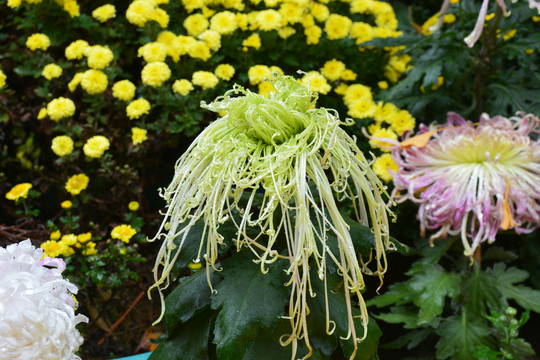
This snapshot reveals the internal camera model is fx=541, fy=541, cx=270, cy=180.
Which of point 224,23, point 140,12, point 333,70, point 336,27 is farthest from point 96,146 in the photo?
point 336,27

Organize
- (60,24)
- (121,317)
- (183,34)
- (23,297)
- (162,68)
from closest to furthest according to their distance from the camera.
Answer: (23,297)
(121,317)
(162,68)
(60,24)
(183,34)

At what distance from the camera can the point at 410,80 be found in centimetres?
163

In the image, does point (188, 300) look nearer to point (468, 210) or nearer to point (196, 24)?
point (468, 210)

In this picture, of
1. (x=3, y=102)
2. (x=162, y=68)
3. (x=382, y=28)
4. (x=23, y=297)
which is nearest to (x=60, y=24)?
(x=3, y=102)

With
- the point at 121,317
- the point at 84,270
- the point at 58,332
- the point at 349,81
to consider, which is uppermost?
the point at 58,332

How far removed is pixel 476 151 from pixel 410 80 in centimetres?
33

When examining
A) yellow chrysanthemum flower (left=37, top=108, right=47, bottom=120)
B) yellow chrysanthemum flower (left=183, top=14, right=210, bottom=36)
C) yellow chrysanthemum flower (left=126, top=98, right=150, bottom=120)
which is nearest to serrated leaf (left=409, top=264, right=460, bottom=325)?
yellow chrysanthemum flower (left=126, top=98, right=150, bottom=120)

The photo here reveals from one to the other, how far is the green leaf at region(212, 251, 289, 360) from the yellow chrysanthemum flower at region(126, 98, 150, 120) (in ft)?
2.75

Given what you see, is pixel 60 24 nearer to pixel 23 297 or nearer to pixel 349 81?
pixel 349 81

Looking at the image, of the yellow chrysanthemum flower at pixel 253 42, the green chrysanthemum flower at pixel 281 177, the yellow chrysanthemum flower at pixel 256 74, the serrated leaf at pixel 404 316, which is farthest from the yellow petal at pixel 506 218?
the yellow chrysanthemum flower at pixel 253 42

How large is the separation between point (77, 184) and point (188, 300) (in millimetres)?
793

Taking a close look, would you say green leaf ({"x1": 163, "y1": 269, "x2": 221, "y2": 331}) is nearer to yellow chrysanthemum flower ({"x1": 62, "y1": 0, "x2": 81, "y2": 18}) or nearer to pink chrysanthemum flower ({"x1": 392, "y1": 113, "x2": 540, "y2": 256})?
pink chrysanthemum flower ({"x1": 392, "y1": 113, "x2": 540, "y2": 256})

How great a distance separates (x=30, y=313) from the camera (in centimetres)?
67

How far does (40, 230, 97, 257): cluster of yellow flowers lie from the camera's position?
1.24 metres
